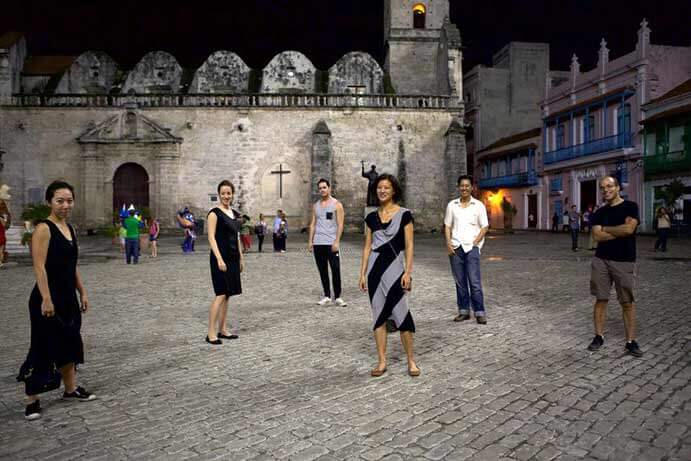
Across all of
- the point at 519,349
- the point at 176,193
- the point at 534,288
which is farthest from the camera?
the point at 176,193

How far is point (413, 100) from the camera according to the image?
95.5 feet

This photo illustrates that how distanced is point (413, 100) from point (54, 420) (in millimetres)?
27655

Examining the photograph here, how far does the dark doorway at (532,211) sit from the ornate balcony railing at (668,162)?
10631mm

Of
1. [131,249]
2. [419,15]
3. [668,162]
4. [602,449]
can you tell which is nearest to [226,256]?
[602,449]

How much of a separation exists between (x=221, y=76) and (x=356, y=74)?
8.53 meters

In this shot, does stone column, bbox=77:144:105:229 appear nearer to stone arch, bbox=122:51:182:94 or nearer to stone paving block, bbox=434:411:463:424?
stone arch, bbox=122:51:182:94

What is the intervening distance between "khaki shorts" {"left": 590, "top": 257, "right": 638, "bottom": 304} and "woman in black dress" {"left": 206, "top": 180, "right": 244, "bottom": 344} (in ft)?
12.2

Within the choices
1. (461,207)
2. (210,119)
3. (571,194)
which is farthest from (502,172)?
(461,207)

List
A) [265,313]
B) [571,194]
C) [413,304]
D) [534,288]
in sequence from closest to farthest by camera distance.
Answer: [265,313]
[413,304]
[534,288]
[571,194]

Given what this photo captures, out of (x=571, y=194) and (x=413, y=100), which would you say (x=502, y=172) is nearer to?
(x=571, y=194)

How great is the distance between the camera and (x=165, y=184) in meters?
28.3

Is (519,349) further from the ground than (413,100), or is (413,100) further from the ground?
(413,100)

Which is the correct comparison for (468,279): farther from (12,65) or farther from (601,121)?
(12,65)

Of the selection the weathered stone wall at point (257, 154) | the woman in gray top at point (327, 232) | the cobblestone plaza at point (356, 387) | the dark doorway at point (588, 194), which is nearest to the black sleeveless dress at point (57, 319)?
the cobblestone plaza at point (356, 387)
